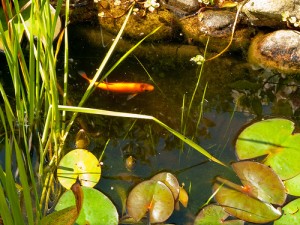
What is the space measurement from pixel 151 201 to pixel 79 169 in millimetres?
300

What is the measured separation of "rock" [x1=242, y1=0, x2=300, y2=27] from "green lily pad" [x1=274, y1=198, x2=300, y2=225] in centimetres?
114

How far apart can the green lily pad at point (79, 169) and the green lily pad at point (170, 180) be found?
22 centimetres

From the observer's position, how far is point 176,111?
6.88 feet

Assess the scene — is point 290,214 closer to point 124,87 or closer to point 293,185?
point 293,185

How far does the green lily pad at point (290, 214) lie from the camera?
1582mm

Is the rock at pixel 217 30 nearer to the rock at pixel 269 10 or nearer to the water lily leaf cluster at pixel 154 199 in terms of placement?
the rock at pixel 269 10

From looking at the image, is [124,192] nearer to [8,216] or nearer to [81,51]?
[8,216]

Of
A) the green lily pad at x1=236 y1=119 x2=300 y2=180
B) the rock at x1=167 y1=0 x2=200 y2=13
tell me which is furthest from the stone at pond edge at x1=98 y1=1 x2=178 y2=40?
the green lily pad at x1=236 y1=119 x2=300 y2=180

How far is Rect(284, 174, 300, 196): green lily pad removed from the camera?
1676 mm

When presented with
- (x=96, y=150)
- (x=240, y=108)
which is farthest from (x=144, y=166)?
(x=240, y=108)

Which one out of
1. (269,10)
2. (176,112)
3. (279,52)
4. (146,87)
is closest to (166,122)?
(176,112)

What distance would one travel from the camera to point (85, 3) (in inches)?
107

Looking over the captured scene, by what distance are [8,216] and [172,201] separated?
691mm

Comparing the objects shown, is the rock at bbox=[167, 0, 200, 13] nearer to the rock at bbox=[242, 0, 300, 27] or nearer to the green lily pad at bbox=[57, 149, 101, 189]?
the rock at bbox=[242, 0, 300, 27]
